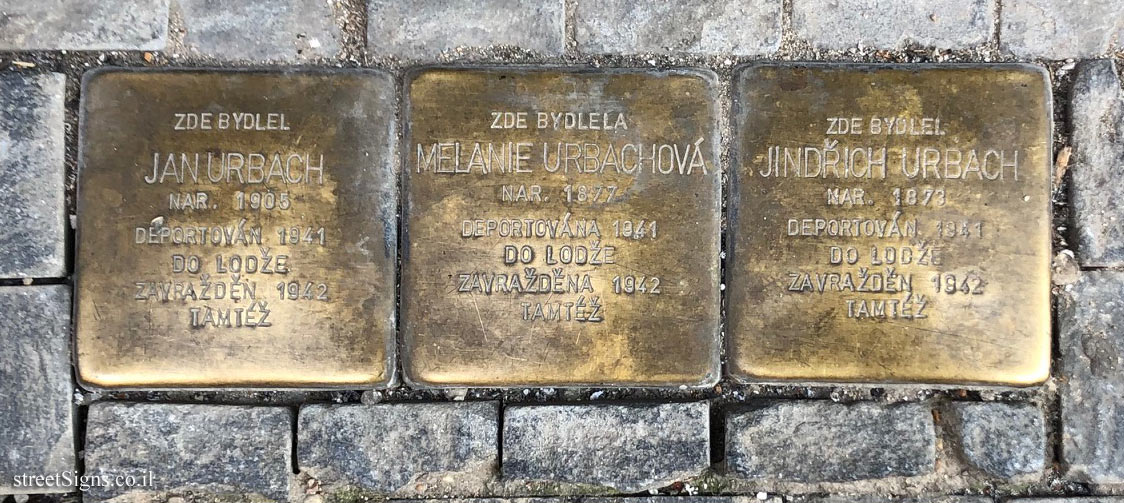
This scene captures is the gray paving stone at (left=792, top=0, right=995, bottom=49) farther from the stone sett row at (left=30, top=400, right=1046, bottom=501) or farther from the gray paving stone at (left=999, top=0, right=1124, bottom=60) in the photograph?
the stone sett row at (left=30, top=400, right=1046, bottom=501)

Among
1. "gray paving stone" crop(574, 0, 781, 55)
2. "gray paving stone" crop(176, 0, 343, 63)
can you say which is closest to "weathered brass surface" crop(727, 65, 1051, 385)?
"gray paving stone" crop(574, 0, 781, 55)

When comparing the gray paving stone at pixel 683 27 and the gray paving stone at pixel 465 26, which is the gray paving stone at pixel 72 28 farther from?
the gray paving stone at pixel 683 27

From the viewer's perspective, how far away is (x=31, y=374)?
2.00m

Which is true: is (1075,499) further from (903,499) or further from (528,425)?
(528,425)

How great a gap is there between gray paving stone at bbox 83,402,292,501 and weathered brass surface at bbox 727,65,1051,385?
1457 mm

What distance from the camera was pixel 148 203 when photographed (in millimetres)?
1934

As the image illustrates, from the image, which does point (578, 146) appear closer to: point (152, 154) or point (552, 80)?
point (552, 80)

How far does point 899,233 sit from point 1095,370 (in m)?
0.76

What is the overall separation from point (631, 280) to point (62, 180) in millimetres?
1763

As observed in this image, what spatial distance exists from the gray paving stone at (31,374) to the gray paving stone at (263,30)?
885 millimetres

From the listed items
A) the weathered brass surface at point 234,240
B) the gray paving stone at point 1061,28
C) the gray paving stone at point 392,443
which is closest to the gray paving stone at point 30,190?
the weathered brass surface at point 234,240

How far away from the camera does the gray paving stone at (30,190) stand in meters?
1.99

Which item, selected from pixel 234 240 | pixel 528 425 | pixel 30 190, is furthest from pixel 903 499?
pixel 30 190

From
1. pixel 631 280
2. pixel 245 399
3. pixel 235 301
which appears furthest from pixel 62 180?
pixel 631 280
